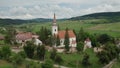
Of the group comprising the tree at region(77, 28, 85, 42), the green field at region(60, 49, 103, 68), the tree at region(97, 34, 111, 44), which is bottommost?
the green field at region(60, 49, 103, 68)

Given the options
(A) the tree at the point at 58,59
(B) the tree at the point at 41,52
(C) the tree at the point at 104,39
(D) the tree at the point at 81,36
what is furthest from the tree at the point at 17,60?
(C) the tree at the point at 104,39

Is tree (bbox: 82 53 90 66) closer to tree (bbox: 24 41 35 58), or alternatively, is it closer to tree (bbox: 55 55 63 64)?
tree (bbox: 55 55 63 64)

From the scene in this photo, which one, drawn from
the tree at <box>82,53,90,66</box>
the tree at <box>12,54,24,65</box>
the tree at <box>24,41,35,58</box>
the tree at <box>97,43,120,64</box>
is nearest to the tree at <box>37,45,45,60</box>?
the tree at <box>24,41,35,58</box>

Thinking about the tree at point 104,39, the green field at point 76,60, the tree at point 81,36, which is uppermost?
the tree at point 81,36

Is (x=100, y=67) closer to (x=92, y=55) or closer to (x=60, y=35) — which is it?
(x=92, y=55)

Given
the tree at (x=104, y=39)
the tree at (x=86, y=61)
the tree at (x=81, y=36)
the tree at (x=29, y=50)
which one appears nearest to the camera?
the tree at (x=86, y=61)

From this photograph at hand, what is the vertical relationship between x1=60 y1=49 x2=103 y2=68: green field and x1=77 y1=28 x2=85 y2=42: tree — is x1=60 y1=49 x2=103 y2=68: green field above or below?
below

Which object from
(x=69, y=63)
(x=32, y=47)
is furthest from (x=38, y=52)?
(x=69, y=63)

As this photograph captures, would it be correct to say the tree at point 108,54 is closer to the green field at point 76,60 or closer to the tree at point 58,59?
the green field at point 76,60

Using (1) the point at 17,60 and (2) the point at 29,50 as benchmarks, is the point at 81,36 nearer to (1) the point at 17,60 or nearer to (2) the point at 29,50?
(2) the point at 29,50

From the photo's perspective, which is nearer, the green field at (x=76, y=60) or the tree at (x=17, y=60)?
the tree at (x=17, y=60)

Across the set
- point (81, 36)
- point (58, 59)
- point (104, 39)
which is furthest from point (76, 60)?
point (104, 39)
